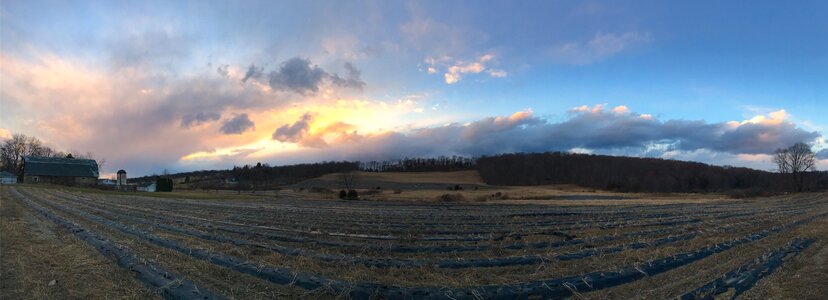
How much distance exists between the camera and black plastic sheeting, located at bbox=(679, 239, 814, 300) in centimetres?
812

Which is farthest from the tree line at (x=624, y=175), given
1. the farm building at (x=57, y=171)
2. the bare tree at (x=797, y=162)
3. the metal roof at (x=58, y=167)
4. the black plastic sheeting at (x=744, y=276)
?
the black plastic sheeting at (x=744, y=276)

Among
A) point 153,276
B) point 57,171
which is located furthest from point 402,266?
point 57,171

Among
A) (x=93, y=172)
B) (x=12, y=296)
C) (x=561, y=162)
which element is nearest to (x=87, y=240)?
(x=12, y=296)

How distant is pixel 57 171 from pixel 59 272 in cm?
11129

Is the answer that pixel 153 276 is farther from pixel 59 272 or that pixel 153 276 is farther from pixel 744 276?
pixel 744 276

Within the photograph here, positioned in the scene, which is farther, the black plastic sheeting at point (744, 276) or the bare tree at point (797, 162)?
the bare tree at point (797, 162)

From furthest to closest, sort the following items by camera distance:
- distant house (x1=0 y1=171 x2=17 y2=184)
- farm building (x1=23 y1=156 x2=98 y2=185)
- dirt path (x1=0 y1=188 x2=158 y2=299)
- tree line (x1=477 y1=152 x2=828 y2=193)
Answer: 1. tree line (x1=477 y1=152 x2=828 y2=193)
2. distant house (x1=0 y1=171 x2=17 y2=184)
3. farm building (x1=23 y1=156 x2=98 y2=185)
4. dirt path (x1=0 y1=188 x2=158 y2=299)

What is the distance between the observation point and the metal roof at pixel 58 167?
3687 inches

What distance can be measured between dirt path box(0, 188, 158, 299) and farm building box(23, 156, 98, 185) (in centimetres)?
9694

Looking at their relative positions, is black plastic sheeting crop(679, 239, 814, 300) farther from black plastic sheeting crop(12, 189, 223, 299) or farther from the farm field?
black plastic sheeting crop(12, 189, 223, 299)

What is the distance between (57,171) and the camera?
95.8 m

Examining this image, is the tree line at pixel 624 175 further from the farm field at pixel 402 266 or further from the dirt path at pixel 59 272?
the dirt path at pixel 59 272

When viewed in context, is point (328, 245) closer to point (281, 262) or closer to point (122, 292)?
point (281, 262)

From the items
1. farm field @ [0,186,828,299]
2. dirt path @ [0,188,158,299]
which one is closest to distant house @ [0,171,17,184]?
farm field @ [0,186,828,299]
